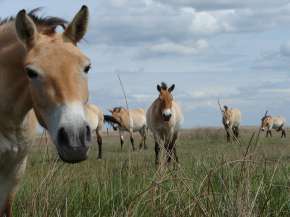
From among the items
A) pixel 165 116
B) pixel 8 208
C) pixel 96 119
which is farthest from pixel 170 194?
pixel 96 119

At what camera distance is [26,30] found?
12.4 feet

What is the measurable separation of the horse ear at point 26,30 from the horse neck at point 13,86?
0.20 meters

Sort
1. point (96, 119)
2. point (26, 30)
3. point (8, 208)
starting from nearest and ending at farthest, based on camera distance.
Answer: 1. point (26, 30)
2. point (8, 208)
3. point (96, 119)

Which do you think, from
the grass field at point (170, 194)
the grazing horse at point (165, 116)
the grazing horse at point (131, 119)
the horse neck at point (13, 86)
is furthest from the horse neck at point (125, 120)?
→ the horse neck at point (13, 86)

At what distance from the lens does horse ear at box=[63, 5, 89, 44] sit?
393 cm

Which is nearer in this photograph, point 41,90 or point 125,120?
point 41,90

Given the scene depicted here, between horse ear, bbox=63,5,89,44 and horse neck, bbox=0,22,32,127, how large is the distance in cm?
36

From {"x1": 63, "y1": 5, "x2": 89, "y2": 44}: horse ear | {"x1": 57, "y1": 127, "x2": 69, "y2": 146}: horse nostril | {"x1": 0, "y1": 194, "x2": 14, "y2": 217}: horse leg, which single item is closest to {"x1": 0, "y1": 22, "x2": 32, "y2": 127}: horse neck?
{"x1": 63, "y1": 5, "x2": 89, "y2": 44}: horse ear

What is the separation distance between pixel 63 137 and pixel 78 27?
121 centimetres

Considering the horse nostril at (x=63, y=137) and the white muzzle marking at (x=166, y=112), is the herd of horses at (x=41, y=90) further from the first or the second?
the white muzzle marking at (x=166, y=112)

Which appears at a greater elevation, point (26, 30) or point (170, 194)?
point (26, 30)

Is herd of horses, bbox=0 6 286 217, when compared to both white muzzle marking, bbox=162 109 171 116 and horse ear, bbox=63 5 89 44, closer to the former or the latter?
horse ear, bbox=63 5 89 44

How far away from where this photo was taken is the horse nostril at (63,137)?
3.03 metres

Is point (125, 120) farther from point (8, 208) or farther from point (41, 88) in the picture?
point (41, 88)
